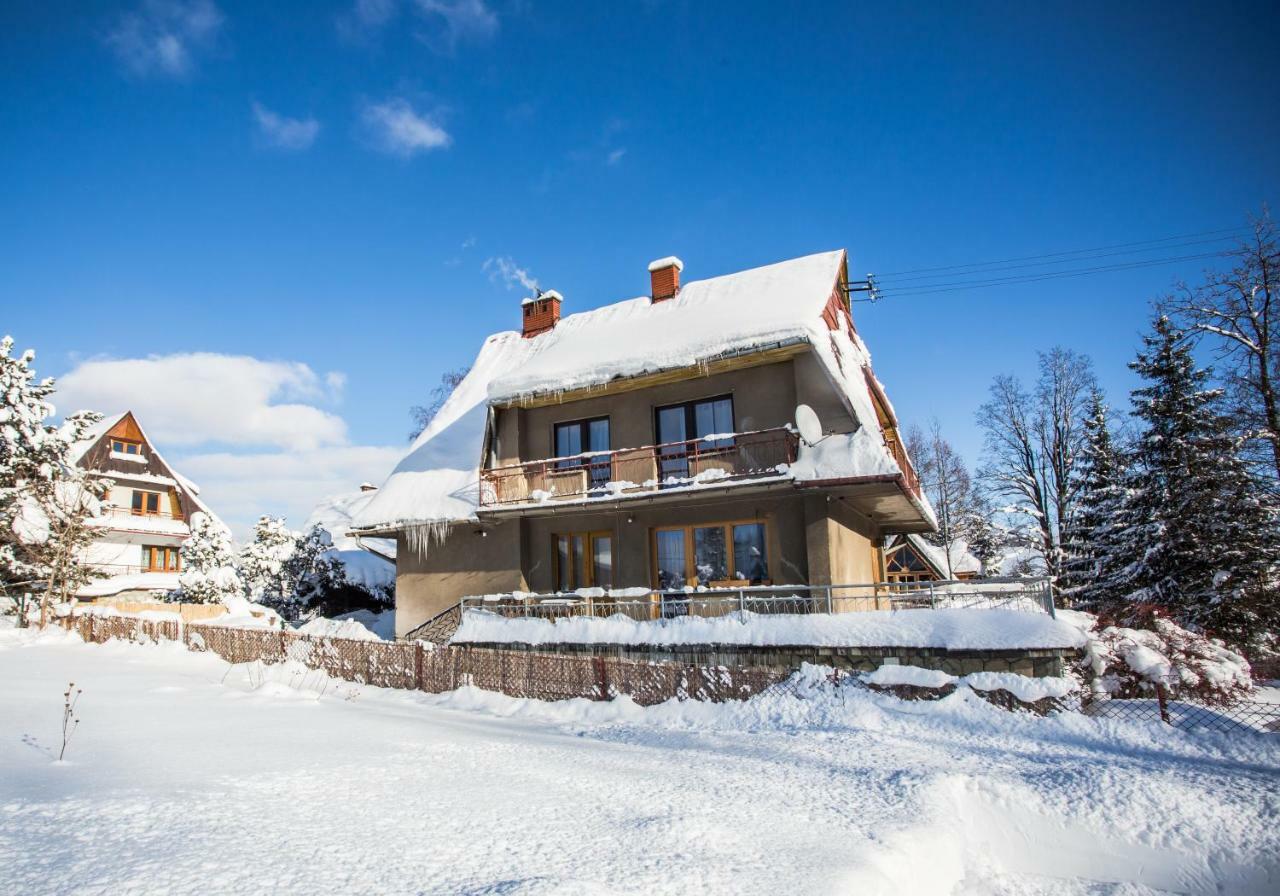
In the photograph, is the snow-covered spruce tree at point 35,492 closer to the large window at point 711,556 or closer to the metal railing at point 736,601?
the metal railing at point 736,601

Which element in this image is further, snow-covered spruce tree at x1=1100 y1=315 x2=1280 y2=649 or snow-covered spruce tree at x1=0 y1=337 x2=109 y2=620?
snow-covered spruce tree at x1=0 y1=337 x2=109 y2=620

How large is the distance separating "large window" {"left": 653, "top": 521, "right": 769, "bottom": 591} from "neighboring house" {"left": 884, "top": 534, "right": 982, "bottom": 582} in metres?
8.75

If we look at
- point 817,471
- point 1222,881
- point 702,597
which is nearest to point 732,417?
point 817,471

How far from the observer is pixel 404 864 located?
4.57 m

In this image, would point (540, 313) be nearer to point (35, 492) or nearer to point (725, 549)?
point (725, 549)

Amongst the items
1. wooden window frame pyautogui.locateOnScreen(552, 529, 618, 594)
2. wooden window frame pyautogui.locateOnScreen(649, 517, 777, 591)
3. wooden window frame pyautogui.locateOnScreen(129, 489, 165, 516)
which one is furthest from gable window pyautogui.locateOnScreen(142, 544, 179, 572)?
wooden window frame pyautogui.locateOnScreen(649, 517, 777, 591)

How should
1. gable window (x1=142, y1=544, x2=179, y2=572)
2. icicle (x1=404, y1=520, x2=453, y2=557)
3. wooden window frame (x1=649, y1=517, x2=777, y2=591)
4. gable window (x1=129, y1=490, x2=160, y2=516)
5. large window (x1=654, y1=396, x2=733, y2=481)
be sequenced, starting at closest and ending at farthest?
1. wooden window frame (x1=649, y1=517, x2=777, y2=591)
2. large window (x1=654, y1=396, x2=733, y2=481)
3. icicle (x1=404, y1=520, x2=453, y2=557)
4. gable window (x1=142, y1=544, x2=179, y2=572)
5. gable window (x1=129, y1=490, x2=160, y2=516)

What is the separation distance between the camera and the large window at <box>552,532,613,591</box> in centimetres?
1745

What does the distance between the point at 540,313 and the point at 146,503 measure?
26.2m

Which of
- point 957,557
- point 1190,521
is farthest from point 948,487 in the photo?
point 1190,521

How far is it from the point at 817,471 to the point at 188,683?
1206cm

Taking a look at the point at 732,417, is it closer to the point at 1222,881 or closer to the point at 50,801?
the point at 1222,881

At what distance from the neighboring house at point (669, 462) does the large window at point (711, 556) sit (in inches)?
1.3

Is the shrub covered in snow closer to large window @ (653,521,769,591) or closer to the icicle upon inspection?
large window @ (653,521,769,591)
